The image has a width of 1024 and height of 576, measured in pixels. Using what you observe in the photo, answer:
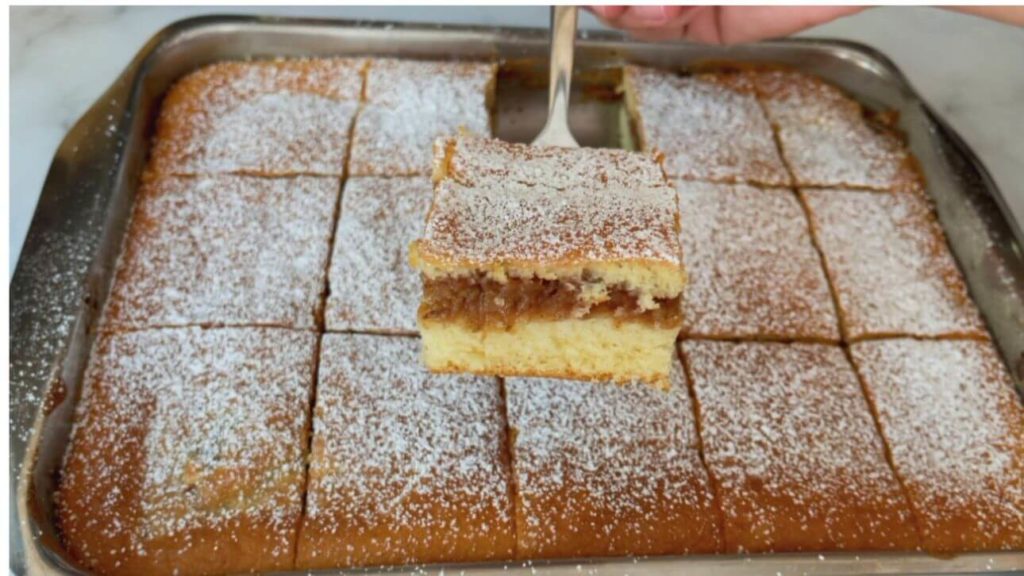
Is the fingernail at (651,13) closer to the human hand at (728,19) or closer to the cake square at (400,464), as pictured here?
the human hand at (728,19)

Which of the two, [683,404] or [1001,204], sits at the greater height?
[1001,204]

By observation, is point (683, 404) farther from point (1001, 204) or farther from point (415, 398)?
point (1001, 204)

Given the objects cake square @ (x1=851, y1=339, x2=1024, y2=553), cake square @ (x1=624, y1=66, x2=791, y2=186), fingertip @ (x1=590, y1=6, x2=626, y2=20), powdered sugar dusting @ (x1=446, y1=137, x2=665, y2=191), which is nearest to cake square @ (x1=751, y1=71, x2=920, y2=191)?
cake square @ (x1=624, y1=66, x2=791, y2=186)

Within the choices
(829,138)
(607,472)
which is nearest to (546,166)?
(607,472)

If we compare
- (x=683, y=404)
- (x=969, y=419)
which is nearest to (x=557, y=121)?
(x=683, y=404)

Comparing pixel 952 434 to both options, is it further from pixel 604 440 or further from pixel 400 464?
pixel 400 464

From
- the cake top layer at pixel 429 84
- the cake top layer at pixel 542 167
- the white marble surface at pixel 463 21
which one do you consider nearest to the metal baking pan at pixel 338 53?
the cake top layer at pixel 429 84
